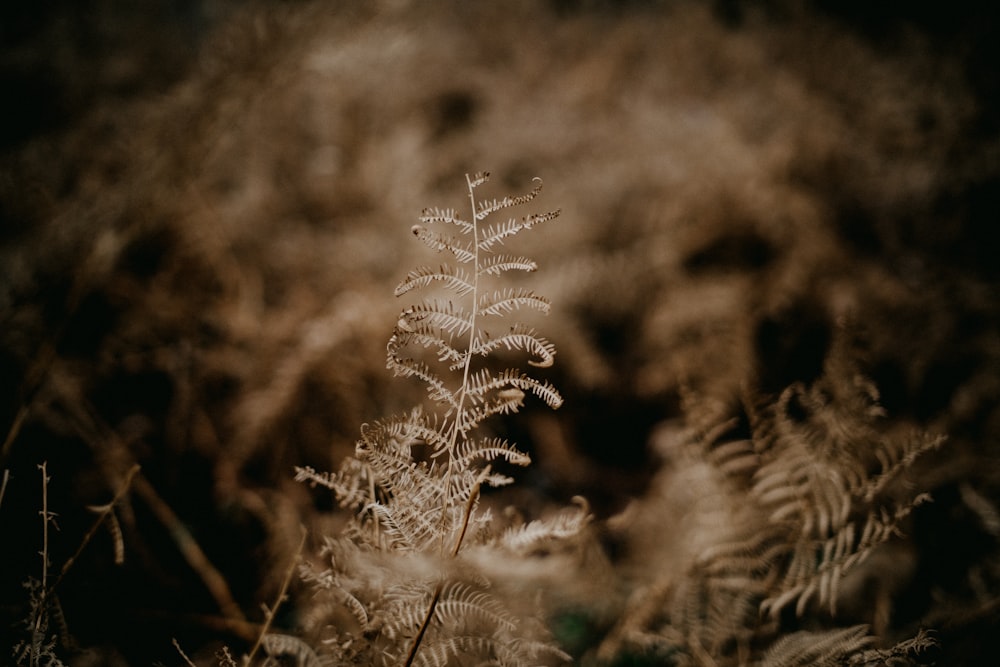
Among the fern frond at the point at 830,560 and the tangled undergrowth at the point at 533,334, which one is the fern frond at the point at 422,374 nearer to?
the tangled undergrowth at the point at 533,334

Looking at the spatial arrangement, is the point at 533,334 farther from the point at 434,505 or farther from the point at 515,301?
A: the point at 434,505

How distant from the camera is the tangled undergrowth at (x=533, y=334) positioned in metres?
0.54

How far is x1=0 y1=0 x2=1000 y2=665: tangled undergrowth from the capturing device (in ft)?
1.77

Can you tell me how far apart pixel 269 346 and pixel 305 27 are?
0.62 m

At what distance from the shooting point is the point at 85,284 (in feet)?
2.04

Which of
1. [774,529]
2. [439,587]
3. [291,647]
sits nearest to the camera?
[439,587]

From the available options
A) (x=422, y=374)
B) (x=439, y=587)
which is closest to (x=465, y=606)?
(x=439, y=587)

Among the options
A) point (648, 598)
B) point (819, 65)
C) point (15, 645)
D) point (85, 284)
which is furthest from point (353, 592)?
point (819, 65)

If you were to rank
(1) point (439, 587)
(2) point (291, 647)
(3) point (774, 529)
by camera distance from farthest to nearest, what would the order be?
(3) point (774, 529)
(2) point (291, 647)
(1) point (439, 587)

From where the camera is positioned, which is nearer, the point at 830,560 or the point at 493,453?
the point at 493,453

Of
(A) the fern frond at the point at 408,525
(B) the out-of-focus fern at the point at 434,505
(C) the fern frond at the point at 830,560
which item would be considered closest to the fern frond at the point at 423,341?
(B) the out-of-focus fern at the point at 434,505

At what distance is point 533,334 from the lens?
34cm

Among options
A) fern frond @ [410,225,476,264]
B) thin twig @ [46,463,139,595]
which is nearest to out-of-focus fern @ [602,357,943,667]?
fern frond @ [410,225,476,264]

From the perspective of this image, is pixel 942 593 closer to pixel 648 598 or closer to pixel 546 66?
pixel 648 598
